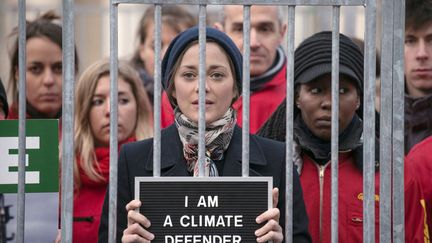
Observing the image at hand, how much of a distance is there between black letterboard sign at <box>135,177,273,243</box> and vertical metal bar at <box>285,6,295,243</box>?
0.35 feet

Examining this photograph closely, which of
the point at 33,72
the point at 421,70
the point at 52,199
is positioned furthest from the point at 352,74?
the point at 33,72

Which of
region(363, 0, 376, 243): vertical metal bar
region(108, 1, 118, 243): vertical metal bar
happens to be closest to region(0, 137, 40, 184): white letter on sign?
region(108, 1, 118, 243): vertical metal bar

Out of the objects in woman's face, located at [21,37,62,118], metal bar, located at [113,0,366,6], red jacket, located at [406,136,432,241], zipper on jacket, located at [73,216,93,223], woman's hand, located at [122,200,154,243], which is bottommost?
zipper on jacket, located at [73,216,93,223]

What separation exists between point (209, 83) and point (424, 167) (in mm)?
1225

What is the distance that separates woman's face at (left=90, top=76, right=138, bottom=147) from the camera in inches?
217

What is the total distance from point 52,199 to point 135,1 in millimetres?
792

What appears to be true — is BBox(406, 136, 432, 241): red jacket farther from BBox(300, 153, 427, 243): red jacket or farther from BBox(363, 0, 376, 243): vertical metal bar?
BBox(363, 0, 376, 243): vertical metal bar

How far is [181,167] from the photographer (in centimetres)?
386

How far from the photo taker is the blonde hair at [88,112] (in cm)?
531

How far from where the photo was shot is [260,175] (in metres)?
3.86

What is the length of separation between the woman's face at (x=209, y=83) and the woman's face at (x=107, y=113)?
1681 mm

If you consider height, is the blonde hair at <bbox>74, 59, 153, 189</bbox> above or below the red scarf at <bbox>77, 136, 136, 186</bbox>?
above

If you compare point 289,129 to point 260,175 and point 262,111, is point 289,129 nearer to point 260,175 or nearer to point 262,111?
point 260,175

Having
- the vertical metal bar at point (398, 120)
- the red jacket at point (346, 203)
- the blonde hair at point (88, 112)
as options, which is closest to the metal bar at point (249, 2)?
the vertical metal bar at point (398, 120)
